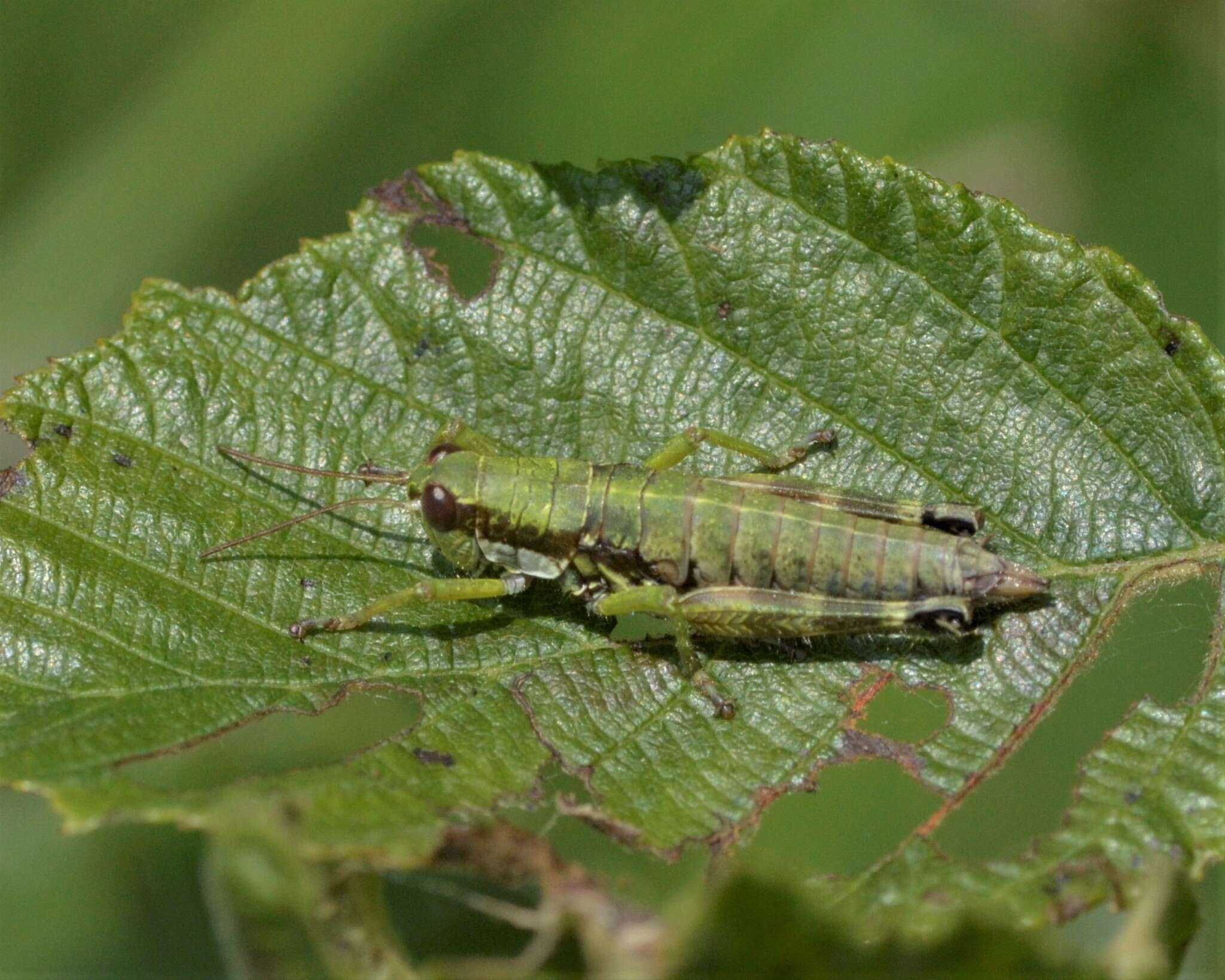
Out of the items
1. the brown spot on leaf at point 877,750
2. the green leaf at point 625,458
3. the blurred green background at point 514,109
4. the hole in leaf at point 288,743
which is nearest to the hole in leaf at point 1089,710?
the green leaf at point 625,458

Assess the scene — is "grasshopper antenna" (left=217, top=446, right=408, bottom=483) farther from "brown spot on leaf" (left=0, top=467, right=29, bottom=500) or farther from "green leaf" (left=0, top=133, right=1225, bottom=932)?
"brown spot on leaf" (left=0, top=467, right=29, bottom=500)

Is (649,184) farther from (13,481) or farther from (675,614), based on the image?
(13,481)

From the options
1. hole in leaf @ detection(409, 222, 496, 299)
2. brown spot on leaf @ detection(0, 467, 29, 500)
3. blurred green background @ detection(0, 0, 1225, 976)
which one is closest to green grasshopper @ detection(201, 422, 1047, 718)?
hole in leaf @ detection(409, 222, 496, 299)

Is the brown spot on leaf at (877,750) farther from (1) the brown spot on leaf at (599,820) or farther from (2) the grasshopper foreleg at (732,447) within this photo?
(2) the grasshopper foreleg at (732,447)

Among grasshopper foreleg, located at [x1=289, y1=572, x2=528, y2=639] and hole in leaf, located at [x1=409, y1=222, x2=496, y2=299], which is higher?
hole in leaf, located at [x1=409, y1=222, x2=496, y2=299]

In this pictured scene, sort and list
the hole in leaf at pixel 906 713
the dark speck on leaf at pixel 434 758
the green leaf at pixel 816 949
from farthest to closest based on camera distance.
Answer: the hole in leaf at pixel 906 713 → the dark speck on leaf at pixel 434 758 → the green leaf at pixel 816 949

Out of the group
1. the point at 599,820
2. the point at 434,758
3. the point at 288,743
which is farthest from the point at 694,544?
the point at 288,743
